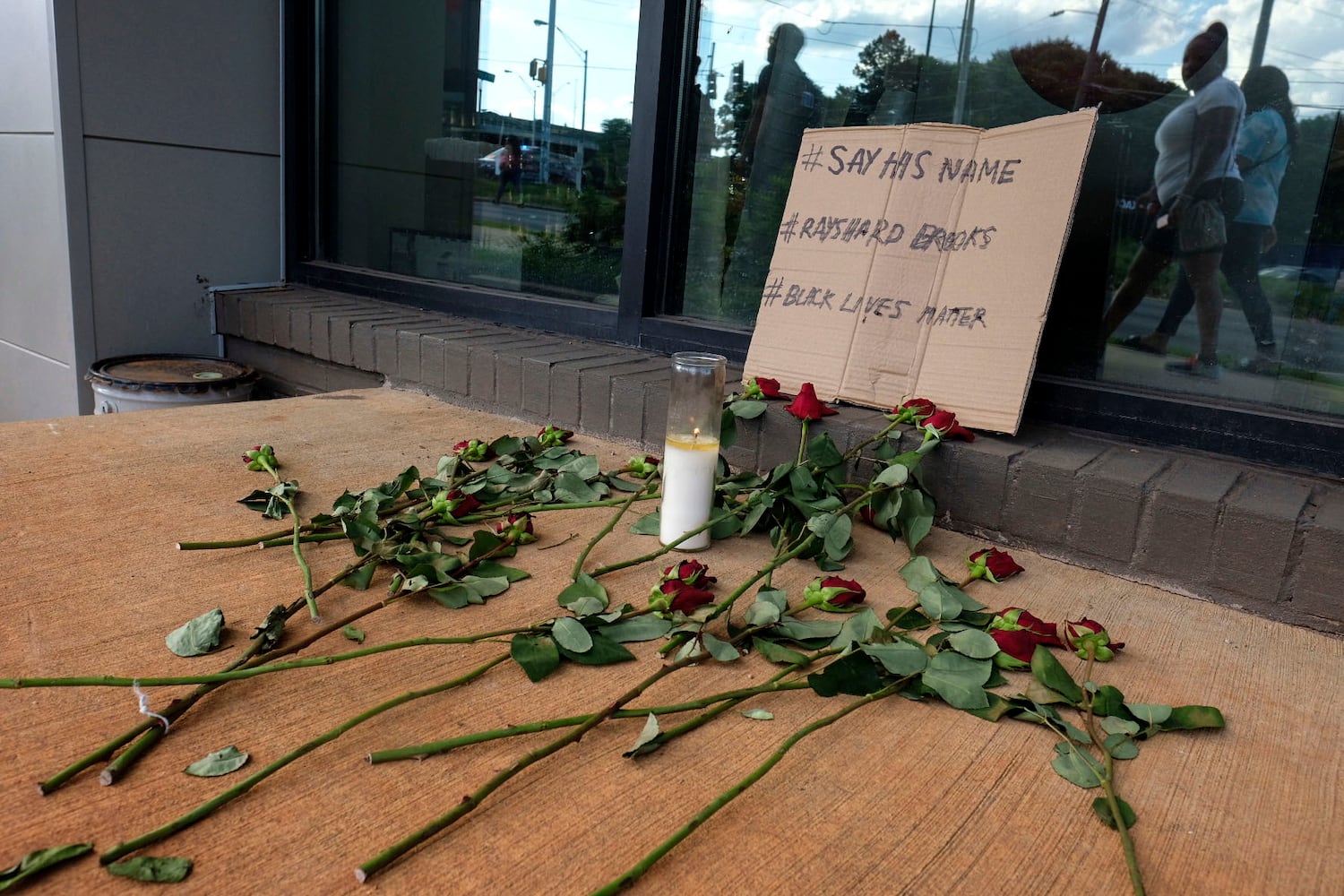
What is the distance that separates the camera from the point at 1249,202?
1629 millimetres

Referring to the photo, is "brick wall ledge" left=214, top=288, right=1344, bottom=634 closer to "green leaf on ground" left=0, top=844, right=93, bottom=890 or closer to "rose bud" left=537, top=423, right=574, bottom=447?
"rose bud" left=537, top=423, right=574, bottom=447

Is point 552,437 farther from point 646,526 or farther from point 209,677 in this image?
point 209,677

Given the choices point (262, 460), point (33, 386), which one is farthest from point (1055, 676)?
point (33, 386)

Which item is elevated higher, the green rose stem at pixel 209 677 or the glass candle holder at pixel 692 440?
the glass candle holder at pixel 692 440

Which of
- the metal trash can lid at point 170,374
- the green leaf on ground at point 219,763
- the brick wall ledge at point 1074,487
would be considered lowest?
the metal trash can lid at point 170,374

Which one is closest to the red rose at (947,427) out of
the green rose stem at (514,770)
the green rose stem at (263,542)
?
the green rose stem at (514,770)

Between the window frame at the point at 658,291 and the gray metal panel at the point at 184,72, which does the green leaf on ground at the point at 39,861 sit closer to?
the window frame at the point at 658,291

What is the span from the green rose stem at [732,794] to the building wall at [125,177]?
2801 millimetres

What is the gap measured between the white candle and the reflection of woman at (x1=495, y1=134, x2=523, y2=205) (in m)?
1.57

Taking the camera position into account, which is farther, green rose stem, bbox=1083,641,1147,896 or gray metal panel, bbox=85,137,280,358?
gray metal panel, bbox=85,137,280,358

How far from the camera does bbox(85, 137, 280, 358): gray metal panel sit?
9.18ft

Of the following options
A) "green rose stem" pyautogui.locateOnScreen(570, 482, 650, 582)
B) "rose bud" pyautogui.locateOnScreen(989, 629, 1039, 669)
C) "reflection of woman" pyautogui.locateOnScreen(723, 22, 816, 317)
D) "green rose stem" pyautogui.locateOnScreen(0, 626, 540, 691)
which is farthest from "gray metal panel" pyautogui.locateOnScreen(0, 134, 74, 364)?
"rose bud" pyautogui.locateOnScreen(989, 629, 1039, 669)

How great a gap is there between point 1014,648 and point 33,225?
3.17 m

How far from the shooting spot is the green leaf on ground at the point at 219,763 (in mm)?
800
